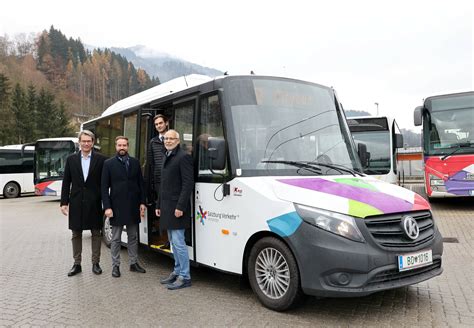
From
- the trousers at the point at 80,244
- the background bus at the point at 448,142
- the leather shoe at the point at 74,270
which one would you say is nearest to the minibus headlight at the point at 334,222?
the trousers at the point at 80,244

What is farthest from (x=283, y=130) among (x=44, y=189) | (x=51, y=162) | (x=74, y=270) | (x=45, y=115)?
(x=45, y=115)

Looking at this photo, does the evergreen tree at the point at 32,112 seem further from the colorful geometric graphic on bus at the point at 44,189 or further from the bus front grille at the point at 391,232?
the bus front grille at the point at 391,232

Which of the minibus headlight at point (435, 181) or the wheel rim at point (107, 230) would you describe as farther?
the minibus headlight at point (435, 181)

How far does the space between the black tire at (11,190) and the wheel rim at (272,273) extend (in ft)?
81.7

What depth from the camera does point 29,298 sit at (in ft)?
17.4

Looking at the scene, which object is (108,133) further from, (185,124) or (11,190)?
(11,190)

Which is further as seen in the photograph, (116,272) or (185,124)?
(116,272)

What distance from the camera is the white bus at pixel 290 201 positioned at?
405 centimetres

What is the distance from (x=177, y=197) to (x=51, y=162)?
17.7 m

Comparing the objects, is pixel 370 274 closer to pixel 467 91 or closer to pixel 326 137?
pixel 326 137

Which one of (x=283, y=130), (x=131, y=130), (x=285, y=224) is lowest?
(x=285, y=224)

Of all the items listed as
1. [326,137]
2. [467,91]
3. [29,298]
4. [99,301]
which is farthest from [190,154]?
[467,91]

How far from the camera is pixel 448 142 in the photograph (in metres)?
12.2

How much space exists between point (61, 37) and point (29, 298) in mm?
103130
